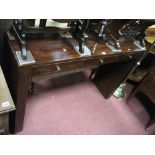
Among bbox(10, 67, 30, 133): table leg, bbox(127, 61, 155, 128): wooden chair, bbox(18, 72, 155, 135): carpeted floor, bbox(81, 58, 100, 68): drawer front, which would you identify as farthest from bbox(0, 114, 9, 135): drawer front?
bbox(127, 61, 155, 128): wooden chair

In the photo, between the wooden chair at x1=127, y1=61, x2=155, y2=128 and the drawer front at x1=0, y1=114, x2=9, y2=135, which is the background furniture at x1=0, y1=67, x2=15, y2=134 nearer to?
the drawer front at x1=0, y1=114, x2=9, y2=135

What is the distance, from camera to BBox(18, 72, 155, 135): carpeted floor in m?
1.70

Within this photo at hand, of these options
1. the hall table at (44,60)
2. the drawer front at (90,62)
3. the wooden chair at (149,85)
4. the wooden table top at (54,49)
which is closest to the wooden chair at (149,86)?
the wooden chair at (149,85)

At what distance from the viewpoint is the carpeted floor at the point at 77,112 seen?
1.70 metres

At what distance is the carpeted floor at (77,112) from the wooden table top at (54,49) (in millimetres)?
755

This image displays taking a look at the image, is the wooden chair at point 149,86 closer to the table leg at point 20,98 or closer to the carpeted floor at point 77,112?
the carpeted floor at point 77,112

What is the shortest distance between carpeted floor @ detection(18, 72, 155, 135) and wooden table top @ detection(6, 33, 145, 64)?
2.48 ft

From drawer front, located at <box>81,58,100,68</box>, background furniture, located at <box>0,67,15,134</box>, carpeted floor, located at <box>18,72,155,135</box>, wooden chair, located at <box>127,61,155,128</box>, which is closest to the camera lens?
background furniture, located at <box>0,67,15,134</box>

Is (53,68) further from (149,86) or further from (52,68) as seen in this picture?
(149,86)

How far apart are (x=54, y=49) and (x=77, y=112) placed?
86cm

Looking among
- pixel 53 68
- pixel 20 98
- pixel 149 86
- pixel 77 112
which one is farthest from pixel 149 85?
pixel 20 98

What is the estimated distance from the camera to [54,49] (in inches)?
48.9

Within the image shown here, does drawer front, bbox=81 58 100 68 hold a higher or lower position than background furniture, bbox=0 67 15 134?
higher

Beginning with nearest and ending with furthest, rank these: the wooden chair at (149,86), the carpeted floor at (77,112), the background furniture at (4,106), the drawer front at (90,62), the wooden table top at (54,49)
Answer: the background furniture at (4,106)
the wooden table top at (54,49)
the drawer front at (90,62)
the carpeted floor at (77,112)
the wooden chair at (149,86)
